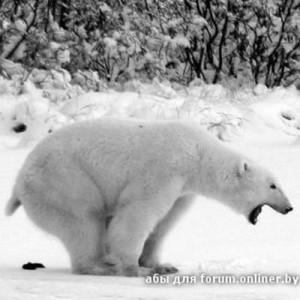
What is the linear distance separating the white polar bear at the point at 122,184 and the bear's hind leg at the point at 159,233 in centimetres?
7

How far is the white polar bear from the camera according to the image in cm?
534

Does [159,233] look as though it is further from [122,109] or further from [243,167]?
[122,109]

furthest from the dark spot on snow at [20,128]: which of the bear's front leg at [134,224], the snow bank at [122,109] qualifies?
the bear's front leg at [134,224]

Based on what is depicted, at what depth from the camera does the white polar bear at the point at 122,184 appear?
5.34m

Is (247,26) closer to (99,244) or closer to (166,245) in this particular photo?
(166,245)

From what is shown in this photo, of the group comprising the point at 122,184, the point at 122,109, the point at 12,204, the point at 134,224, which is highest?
the point at 122,184

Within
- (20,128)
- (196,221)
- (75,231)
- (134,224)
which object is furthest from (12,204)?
(20,128)

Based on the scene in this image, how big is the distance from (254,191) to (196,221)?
2.05 m

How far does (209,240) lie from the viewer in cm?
696

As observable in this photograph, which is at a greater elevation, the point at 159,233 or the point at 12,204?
the point at 12,204

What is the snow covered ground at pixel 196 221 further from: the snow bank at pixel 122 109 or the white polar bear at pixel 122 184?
the white polar bear at pixel 122 184

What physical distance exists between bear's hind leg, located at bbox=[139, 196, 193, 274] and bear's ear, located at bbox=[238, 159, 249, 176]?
42cm

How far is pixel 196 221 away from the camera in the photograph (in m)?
7.55

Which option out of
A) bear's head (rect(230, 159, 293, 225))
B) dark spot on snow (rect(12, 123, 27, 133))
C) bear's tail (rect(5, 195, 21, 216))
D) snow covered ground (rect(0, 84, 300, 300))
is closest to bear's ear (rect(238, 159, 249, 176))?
bear's head (rect(230, 159, 293, 225))
